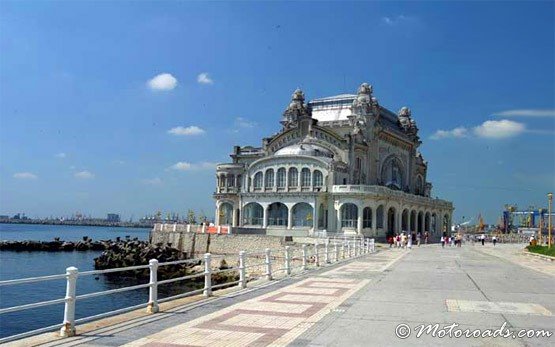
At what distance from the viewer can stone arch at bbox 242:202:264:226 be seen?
6850 centimetres

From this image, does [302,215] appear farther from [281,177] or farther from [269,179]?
[269,179]

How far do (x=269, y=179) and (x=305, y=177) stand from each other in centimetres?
468

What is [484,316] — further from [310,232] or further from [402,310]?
[310,232]

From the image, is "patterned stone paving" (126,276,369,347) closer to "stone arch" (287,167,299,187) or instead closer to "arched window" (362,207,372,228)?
"arched window" (362,207,372,228)

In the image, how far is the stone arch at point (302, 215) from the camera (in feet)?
212

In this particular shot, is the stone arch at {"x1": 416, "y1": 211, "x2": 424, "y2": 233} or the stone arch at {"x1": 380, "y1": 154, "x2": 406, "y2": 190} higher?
the stone arch at {"x1": 380, "y1": 154, "x2": 406, "y2": 190}

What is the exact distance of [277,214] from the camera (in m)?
67.3

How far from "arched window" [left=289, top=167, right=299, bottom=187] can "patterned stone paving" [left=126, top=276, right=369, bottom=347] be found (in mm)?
48989

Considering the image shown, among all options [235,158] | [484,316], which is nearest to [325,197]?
[235,158]

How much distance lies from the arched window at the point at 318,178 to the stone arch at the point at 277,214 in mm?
4790

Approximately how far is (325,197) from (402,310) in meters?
51.4

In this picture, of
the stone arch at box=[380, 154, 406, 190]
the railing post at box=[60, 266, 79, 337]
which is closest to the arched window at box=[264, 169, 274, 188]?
the stone arch at box=[380, 154, 406, 190]

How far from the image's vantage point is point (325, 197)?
64312 mm

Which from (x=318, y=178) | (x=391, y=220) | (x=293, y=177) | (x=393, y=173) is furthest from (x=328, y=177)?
(x=393, y=173)
